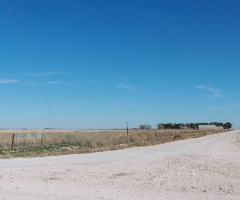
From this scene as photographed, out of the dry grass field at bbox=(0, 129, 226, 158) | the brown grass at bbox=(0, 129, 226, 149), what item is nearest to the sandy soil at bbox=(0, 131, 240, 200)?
the dry grass field at bbox=(0, 129, 226, 158)

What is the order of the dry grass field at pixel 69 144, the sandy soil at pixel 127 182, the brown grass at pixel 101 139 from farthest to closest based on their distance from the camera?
1. the brown grass at pixel 101 139
2. the dry grass field at pixel 69 144
3. the sandy soil at pixel 127 182

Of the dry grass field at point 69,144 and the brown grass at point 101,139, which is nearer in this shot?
the dry grass field at point 69,144

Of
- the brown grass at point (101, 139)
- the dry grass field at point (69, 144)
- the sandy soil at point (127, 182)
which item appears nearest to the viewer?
the sandy soil at point (127, 182)

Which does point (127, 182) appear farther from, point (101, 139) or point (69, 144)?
point (101, 139)

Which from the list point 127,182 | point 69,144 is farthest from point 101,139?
point 127,182

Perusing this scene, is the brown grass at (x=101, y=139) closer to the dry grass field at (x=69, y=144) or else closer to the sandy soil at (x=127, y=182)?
the dry grass field at (x=69, y=144)

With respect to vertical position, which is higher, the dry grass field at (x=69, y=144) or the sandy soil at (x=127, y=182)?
the dry grass field at (x=69, y=144)

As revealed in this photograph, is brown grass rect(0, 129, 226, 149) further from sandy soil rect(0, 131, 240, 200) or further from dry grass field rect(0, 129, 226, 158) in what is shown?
sandy soil rect(0, 131, 240, 200)

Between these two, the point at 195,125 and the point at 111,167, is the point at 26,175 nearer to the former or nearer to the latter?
the point at 111,167

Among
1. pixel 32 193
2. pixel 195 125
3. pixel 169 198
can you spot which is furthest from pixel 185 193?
pixel 195 125

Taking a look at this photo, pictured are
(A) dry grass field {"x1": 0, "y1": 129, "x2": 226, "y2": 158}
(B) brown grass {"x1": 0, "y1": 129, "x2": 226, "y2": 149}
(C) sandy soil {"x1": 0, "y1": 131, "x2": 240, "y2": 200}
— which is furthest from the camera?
(B) brown grass {"x1": 0, "y1": 129, "x2": 226, "y2": 149}

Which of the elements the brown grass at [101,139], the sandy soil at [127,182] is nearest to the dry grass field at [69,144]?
the brown grass at [101,139]

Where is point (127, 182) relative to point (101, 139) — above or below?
below

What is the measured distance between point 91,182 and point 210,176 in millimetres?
4145
